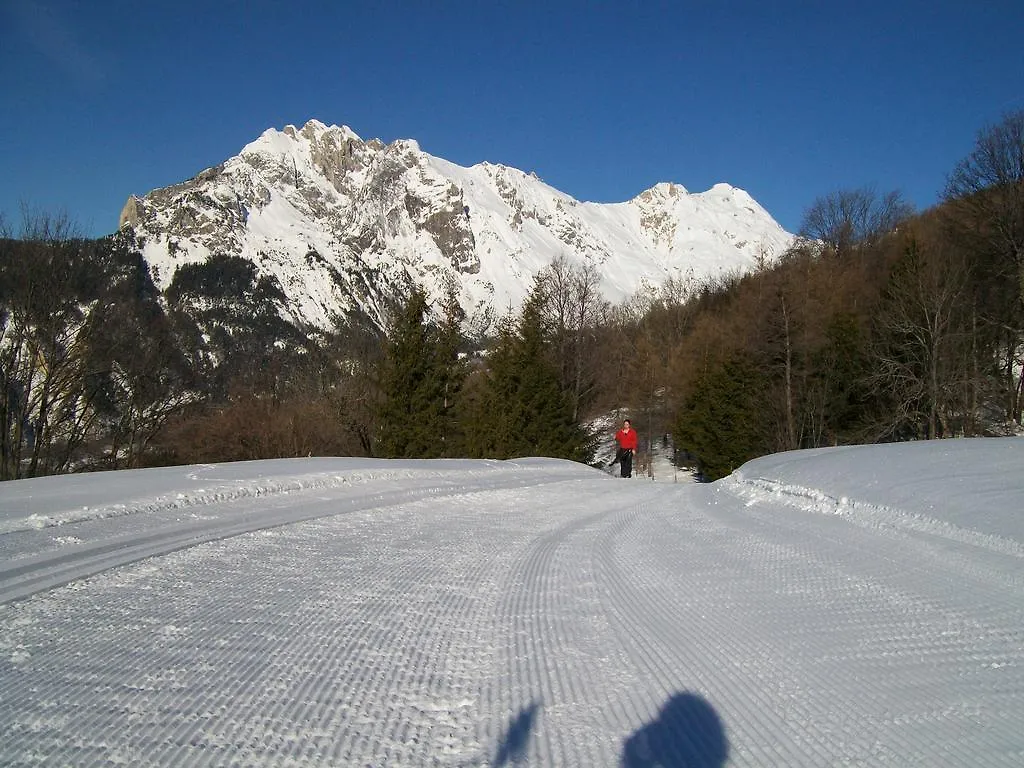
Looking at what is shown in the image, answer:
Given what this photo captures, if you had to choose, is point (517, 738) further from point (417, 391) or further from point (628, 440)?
point (417, 391)

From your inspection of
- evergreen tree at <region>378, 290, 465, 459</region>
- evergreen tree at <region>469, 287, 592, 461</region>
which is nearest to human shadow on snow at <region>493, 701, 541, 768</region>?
evergreen tree at <region>469, 287, 592, 461</region>

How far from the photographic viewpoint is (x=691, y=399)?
37.1 m

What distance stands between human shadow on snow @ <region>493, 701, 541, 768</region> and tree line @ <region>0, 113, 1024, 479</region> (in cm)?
1887

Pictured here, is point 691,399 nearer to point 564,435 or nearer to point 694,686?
point 564,435

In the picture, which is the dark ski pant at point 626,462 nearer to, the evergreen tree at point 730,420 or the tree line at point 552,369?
the tree line at point 552,369

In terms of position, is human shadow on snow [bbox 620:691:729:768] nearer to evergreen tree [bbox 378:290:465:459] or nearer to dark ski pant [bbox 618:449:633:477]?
dark ski pant [bbox 618:449:633:477]

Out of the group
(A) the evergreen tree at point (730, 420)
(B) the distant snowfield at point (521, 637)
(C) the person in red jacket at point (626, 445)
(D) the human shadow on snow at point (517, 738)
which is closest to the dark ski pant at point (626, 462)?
(C) the person in red jacket at point (626, 445)

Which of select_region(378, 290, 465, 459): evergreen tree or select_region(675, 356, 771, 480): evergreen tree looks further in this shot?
select_region(675, 356, 771, 480): evergreen tree

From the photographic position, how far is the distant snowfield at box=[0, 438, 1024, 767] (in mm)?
1874

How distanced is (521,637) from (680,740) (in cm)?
100

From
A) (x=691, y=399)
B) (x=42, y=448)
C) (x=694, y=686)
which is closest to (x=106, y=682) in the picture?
(x=694, y=686)

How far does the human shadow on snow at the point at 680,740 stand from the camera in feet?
5.89

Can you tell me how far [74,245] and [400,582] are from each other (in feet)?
57.3

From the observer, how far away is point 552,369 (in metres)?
29.8
